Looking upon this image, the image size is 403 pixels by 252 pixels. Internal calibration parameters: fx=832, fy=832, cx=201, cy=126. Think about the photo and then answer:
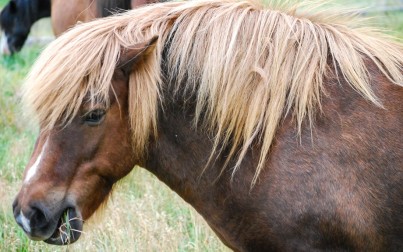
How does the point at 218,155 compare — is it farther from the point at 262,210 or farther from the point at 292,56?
the point at 292,56

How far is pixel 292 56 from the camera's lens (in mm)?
3295

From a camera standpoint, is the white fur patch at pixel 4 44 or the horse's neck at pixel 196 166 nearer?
the horse's neck at pixel 196 166

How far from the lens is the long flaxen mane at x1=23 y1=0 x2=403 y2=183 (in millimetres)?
3246

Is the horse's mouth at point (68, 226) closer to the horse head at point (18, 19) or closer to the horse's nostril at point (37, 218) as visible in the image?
the horse's nostril at point (37, 218)

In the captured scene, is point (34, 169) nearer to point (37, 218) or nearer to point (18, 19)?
point (37, 218)

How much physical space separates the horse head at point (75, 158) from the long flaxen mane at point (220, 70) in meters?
0.04

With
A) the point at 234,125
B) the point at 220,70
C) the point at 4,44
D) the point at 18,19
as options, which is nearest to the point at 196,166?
the point at 234,125

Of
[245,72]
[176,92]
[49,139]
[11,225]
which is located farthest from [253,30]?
[11,225]

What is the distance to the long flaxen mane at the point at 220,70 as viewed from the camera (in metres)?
3.25

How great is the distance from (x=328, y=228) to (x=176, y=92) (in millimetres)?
797

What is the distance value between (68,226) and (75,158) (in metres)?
0.28

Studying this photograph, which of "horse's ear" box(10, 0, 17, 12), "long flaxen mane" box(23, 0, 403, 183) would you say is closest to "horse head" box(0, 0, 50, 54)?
"horse's ear" box(10, 0, 17, 12)

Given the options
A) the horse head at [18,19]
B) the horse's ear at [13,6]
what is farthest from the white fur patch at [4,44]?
the horse's ear at [13,6]

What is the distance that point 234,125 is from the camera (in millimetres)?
3273
